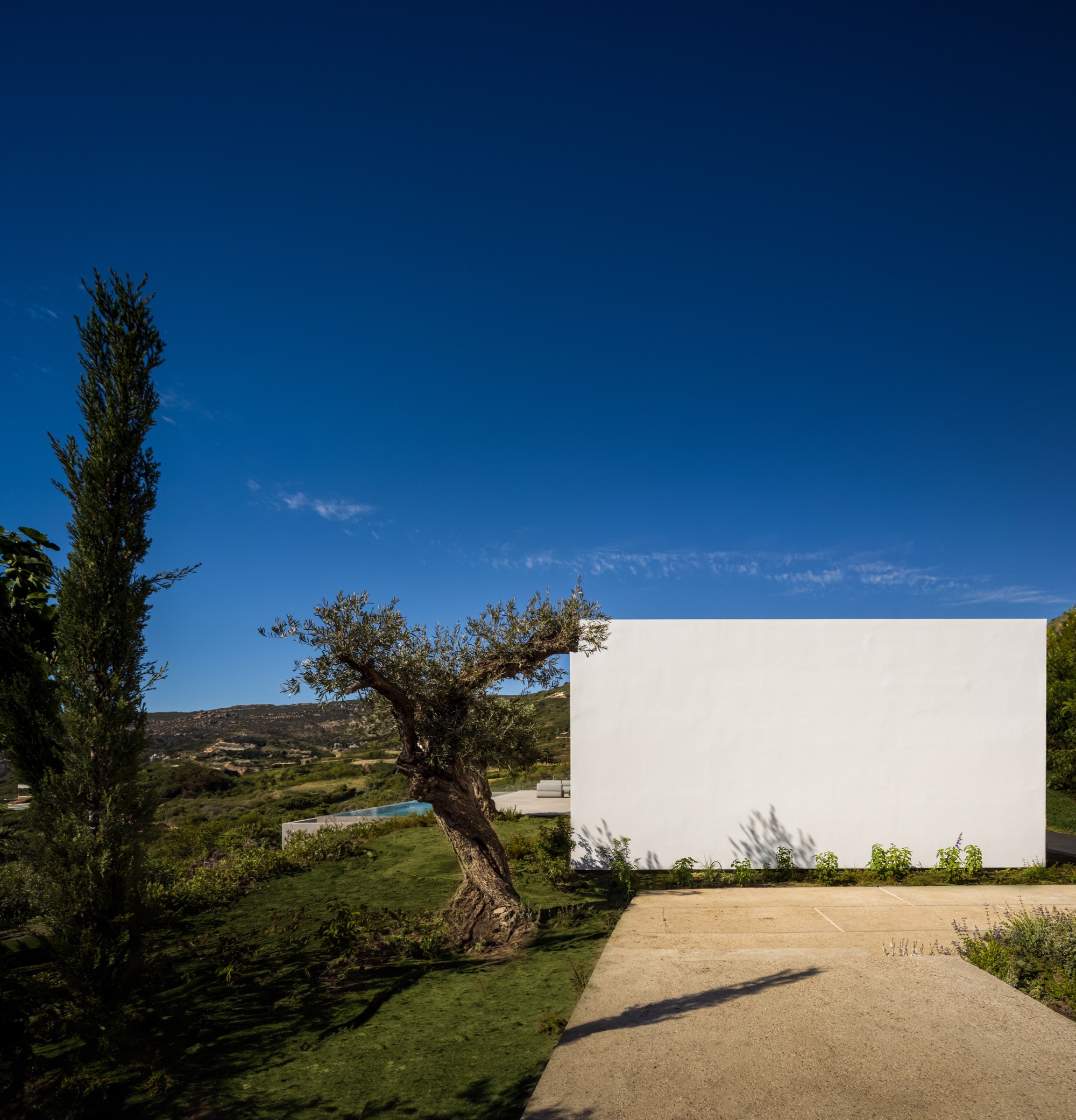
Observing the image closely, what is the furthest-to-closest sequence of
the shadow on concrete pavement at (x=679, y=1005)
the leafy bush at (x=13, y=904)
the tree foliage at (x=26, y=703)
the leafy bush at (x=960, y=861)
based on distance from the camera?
the leafy bush at (x=960, y=861) < the leafy bush at (x=13, y=904) < the shadow on concrete pavement at (x=679, y=1005) < the tree foliage at (x=26, y=703)

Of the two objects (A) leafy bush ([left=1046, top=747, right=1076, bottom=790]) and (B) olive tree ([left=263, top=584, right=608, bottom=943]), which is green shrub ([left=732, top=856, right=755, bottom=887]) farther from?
(A) leafy bush ([left=1046, top=747, right=1076, bottom=790])

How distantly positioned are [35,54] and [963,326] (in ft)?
56.2

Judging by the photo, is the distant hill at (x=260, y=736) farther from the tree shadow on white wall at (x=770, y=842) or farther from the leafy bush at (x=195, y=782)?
the tree shadow on white wall at (x=770, y=842)

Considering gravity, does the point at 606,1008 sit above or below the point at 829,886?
above

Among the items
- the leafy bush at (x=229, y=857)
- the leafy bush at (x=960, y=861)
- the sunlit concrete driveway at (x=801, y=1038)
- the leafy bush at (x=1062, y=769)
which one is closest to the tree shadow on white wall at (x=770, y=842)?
the leafy bush at (x=960, y=861)

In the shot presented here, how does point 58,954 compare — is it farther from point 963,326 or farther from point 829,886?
point 963,326

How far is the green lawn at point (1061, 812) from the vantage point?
16.7m

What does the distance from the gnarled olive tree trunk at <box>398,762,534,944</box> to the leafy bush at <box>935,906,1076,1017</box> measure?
4.60m

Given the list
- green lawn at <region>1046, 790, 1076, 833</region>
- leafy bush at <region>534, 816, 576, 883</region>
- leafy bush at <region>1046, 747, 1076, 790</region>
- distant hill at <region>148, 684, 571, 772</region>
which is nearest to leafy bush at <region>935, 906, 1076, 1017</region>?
leafy bush at <region>534, 816, 576, 883</region>

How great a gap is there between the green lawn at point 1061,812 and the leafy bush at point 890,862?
9820 millimetres

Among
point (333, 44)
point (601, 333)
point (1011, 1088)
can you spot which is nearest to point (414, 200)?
point (333, 44)

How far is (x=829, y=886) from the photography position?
955cm

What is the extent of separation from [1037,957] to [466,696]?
5.96m

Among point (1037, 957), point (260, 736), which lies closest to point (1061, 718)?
point (1037, 957)
